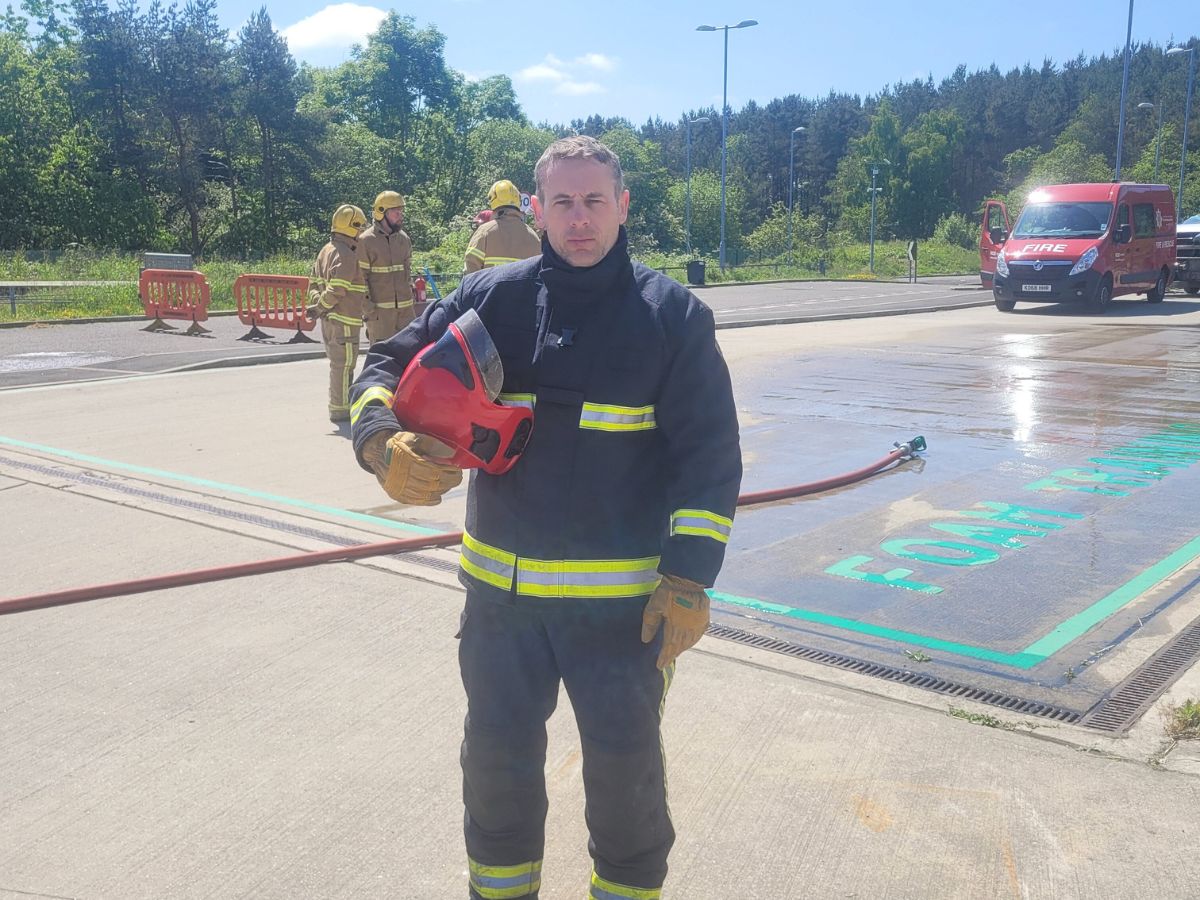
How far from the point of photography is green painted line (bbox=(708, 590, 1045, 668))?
14.3 ft

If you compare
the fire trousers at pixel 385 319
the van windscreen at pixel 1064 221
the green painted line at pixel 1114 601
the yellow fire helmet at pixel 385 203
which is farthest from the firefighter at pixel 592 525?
the van windscreen at pixel 1064 221

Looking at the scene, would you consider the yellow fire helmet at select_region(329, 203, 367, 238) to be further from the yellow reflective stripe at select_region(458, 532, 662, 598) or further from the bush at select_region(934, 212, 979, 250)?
the bush at select_region(934, 212, 979, 250)

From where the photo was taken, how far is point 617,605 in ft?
8.19

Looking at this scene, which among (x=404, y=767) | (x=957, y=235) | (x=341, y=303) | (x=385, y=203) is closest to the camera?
(x=404, y=767)

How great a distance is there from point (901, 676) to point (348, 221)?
6664 millimetres

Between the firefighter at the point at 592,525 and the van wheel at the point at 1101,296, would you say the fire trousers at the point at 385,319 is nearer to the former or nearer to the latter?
the firefighter at the point at 592,525

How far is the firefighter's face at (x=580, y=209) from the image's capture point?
249 cm

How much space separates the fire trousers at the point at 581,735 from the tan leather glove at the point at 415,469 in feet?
0.94


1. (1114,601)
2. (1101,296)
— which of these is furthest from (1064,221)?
(1114,601)

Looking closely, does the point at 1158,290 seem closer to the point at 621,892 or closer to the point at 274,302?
the point at 274,302

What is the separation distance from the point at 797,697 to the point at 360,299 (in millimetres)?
6533

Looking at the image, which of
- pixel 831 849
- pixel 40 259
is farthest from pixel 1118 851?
pixel 40 259

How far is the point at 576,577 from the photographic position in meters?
2.47

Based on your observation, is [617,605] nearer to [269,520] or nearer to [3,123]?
[269,520]
